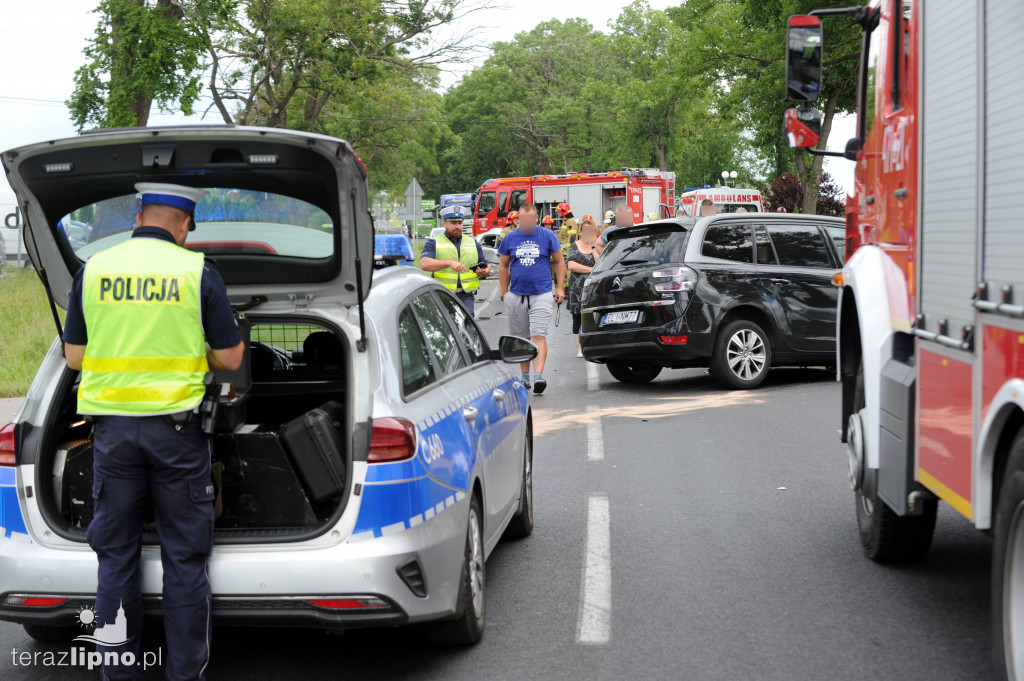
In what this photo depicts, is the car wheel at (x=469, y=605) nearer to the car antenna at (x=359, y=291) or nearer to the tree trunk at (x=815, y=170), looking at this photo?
the car antenna at (x=359, y=291)

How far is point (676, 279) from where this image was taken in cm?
1247

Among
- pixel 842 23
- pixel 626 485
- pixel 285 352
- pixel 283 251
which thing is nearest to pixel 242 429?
pixel 283 251

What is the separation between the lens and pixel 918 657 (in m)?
4.71

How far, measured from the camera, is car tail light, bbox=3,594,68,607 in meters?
4.34

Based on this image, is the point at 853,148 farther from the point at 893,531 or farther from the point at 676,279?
the point at 676,279

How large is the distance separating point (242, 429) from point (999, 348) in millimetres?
2784

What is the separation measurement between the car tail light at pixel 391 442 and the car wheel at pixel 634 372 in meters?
9.46

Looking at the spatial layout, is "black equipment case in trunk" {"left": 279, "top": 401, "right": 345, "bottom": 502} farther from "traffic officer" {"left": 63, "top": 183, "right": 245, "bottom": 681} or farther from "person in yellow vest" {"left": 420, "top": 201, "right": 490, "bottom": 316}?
"person in yellow vest" {"left": 420, "top": 201, "right": 490, "bottom": 316}

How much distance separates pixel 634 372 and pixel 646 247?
1.68m

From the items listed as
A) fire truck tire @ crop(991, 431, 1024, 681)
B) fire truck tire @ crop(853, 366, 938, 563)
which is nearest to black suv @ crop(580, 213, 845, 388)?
fire truck tire @ crop(853, 366, 938, 563)

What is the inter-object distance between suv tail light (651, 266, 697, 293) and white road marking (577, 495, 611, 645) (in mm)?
5102

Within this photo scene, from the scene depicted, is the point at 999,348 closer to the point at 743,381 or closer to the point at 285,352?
the point at 285,352

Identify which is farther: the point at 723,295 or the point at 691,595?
the point at 723,295

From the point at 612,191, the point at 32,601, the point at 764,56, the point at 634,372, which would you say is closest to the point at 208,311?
the point at 32,601
